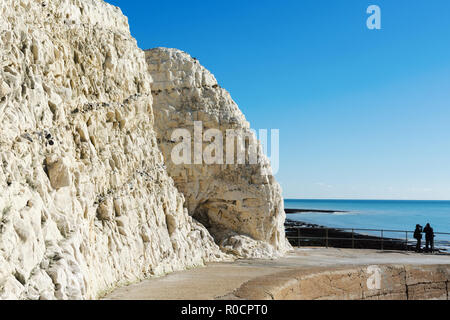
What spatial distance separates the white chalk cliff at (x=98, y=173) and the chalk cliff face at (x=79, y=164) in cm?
3

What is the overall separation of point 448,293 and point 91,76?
41.1 ft

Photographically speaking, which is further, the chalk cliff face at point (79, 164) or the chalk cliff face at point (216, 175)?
the chalk cliff face at point (216, 175)

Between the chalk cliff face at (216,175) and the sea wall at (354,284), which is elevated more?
the chalk cliff face at (216,175)

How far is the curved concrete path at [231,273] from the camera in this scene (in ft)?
29.0

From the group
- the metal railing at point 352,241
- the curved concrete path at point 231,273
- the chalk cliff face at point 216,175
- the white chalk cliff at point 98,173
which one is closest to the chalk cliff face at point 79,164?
the white chalk cliff at point 98,173

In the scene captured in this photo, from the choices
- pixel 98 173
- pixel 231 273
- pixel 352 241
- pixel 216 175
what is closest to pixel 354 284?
pixel 231 273

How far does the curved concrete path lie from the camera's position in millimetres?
8836

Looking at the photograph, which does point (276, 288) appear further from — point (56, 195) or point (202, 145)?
point (202, 145)

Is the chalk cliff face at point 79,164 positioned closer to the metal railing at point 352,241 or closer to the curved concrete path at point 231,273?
the curved concrete path at point 231,273

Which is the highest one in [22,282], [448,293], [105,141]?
[105,141]

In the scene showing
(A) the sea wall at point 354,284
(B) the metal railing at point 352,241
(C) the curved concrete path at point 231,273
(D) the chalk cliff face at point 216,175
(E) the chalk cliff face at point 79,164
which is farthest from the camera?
(B) the metal railing at point 352,241
